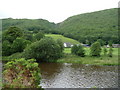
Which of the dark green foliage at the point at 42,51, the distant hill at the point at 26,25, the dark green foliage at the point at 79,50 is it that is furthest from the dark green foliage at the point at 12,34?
the distant hill at the point at 26,25

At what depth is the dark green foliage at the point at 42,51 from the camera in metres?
47.1

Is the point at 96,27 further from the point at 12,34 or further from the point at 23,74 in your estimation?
the point at 23,74

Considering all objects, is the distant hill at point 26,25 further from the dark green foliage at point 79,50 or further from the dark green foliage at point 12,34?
the dark green foliage at point 79,50

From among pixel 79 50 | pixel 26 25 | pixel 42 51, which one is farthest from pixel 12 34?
pixel 26 25

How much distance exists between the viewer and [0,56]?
172ft

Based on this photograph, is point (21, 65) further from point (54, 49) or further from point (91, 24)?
point (91, 24)

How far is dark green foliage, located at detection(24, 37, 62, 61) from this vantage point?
4712cm

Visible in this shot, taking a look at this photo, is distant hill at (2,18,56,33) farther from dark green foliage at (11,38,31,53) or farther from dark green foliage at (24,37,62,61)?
dark green foliage at (24,37,62,61)

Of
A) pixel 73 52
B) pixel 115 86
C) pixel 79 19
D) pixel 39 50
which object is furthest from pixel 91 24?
pixel 115 86

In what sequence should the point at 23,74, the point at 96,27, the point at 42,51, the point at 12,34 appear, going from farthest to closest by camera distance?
the point at 96,27, the point at 12,34, the point at 42,51, the point at 23,74

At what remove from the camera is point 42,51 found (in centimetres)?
4762

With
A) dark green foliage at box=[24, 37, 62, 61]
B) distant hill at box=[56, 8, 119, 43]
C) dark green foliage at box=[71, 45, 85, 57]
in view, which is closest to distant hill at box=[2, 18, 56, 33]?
distant hill at box=[56, 8, 119, 43]

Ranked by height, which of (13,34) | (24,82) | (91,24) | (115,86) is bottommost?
(115,86)

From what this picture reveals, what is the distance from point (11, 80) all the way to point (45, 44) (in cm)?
3037
